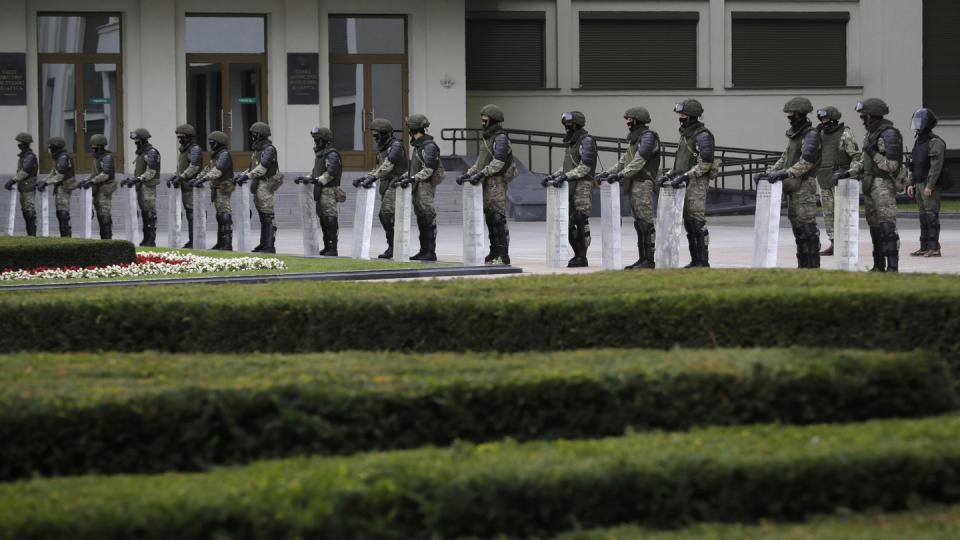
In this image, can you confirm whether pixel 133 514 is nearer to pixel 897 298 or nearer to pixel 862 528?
pixel 862 528

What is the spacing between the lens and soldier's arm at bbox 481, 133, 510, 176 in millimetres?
19609

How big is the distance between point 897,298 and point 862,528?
291 cm

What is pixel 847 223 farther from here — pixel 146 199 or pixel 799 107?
pixel 146 199

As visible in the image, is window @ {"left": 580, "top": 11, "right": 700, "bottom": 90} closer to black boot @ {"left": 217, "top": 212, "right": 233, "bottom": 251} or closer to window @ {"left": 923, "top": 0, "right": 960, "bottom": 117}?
window @ {"left": 923, "top": 0, "right": 960, "bottom": 117}

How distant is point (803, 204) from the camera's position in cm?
1703

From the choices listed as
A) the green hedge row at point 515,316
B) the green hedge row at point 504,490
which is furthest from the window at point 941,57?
the green hedge row at point 504,490

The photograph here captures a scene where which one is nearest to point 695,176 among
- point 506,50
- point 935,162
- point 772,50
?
point 935,162

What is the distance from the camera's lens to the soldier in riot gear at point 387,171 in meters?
21.1

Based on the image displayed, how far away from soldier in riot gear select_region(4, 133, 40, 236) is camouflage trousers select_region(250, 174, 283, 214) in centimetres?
710

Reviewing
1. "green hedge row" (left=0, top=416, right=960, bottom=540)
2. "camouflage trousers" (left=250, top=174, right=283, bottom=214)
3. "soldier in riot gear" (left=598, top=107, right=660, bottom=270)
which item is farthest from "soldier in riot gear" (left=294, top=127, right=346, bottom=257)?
"green hedge row" (left=0, top=416, right=960, bottom=540)

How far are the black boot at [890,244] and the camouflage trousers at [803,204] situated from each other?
0.75 metres

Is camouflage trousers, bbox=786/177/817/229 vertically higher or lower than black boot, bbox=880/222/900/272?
higher

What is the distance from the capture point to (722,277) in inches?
377

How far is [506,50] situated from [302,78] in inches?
203
